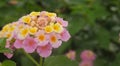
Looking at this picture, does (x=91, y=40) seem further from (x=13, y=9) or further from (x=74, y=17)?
(x=13, y=9)

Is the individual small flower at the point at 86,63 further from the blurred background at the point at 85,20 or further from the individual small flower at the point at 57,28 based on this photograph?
the individual small flower at the point at 57,28

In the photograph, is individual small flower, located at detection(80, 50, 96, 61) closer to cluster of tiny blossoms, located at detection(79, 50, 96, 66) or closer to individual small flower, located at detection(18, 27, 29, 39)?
cluster of tiny blossoms, located at detection(79, 50, 96, 66)

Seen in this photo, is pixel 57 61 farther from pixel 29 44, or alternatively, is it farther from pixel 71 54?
pixel 71 54

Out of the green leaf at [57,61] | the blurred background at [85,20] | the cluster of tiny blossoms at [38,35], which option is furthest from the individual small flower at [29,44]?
the blurred background at [85,20]

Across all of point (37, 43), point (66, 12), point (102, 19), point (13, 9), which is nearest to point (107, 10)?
point (102, 19)

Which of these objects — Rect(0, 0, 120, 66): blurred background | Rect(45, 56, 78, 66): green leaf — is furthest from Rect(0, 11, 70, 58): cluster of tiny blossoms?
Rect(0, 0, 120, 66): blurred background

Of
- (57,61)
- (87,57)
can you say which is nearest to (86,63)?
(87,57)
